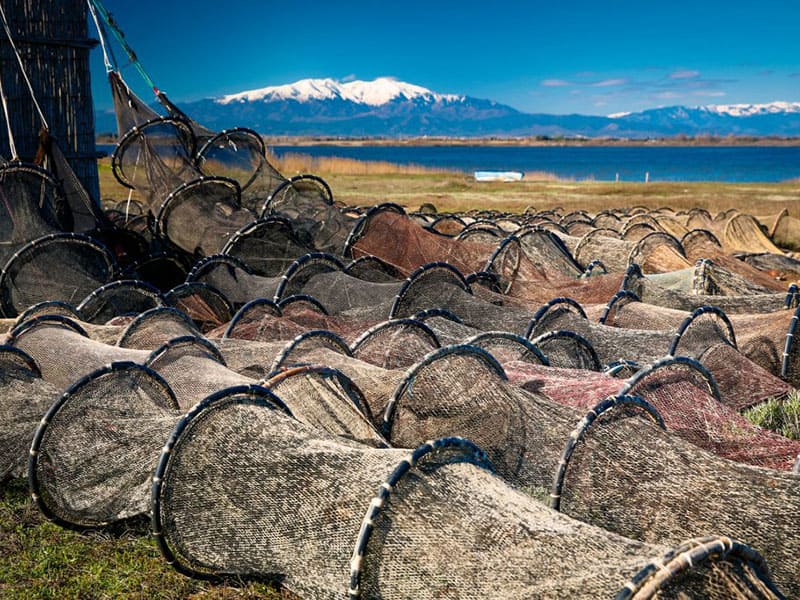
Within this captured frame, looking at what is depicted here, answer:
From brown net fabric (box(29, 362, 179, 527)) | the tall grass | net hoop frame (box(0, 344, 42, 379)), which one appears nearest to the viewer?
brown net fabric (box(29, 362, 179, 527))

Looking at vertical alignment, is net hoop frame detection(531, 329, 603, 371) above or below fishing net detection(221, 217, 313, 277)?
below

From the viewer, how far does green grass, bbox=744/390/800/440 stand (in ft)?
20.5

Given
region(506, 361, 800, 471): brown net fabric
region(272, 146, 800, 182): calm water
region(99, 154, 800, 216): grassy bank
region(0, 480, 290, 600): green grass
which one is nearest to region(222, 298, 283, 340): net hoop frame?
region(0, 480, 290, 600): green grass

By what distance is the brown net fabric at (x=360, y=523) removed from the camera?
122 inches

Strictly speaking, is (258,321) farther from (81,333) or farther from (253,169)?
(253,169)

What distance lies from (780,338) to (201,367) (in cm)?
515

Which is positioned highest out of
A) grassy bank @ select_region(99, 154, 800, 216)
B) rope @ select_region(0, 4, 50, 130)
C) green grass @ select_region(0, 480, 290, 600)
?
rope @ select_region(0, 4, 50, 130)

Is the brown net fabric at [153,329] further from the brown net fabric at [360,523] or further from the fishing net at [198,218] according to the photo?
the fishing net at [198,218]

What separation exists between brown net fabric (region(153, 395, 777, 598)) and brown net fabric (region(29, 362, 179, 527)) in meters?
0.49

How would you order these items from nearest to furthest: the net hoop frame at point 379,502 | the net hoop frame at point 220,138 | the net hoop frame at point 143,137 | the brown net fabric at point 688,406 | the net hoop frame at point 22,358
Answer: the net hoop frame at point 379,502 < the brown net fabric at point 688,406 < the net hoop frame at point 22,358 < the net hoop frame at point 143,137 < the net hoop frame at point 220,138

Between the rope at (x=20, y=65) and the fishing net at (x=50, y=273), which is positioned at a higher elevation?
the rope at (x=20, y=65)

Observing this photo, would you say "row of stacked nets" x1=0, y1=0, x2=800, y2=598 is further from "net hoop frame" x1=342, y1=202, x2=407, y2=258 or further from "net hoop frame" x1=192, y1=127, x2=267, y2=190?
"net hoop frame" x1=192, y1=127, x2=267, y2=190

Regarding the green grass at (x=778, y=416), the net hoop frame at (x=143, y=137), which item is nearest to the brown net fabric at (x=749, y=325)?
the green grass at (x=778, y=416)

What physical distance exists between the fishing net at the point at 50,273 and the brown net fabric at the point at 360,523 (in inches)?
223
